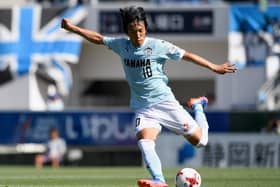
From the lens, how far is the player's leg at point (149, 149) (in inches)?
528

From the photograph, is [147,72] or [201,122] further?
[201,122]

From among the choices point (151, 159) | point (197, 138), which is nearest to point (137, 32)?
point (151, 159)

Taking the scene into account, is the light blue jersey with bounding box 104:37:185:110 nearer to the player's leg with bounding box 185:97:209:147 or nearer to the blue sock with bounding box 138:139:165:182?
the blue sock with bounding box 138:139:165:182

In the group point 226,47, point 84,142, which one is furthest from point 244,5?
point 84,142

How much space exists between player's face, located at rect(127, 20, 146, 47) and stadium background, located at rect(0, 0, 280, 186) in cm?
1699

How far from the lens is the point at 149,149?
45.2 ft

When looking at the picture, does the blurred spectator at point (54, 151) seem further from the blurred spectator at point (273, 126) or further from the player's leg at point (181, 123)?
the player's leg at point (181, 123)

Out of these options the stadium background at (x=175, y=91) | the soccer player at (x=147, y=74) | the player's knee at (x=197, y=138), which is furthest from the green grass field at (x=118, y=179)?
the stadium background at (x=175, y=91)

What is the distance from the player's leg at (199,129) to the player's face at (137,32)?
153 centimetres

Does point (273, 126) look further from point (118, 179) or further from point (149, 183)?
point (149, 183)

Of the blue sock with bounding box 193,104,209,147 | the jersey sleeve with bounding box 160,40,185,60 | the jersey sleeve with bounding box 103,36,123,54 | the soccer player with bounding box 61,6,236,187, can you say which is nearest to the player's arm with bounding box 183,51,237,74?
the soccer player with bounding box 61,6,236,187

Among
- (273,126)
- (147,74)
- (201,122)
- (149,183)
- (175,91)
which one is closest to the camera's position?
(149,183)

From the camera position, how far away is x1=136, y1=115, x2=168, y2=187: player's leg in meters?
13.4

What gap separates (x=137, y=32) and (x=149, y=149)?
60.9 inches
